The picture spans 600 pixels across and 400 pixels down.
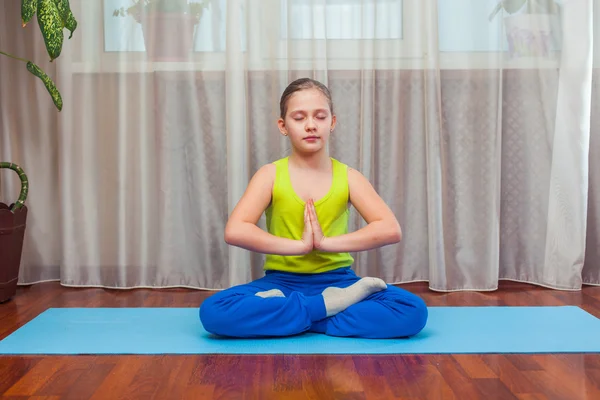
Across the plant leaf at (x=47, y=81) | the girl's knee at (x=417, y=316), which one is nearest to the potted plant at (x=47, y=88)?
the plant leaf at (x=47, y=81)

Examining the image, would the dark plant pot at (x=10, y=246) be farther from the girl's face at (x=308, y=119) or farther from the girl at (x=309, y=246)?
the girl's face at (x=308, y=119)

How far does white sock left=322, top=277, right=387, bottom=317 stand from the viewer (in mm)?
2111

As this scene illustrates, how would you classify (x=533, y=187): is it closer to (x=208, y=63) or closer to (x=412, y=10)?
(x=412, y=10)

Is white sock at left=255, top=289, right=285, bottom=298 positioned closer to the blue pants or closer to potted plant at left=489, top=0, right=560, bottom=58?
the blue pants

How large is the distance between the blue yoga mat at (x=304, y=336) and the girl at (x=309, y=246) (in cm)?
5

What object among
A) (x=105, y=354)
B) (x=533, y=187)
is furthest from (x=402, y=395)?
(x=533, y=187)

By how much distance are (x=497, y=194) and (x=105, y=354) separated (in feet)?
5.18

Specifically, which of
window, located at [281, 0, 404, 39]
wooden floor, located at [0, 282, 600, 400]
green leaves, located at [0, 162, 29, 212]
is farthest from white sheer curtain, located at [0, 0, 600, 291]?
wooden floor, located at [0, 282, 600, 400]

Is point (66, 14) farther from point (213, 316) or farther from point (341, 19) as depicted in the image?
point (213, 316)

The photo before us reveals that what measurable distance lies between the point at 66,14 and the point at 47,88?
25 centimetres

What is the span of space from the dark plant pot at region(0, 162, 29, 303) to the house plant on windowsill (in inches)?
26.2

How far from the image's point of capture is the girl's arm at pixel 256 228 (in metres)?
2.18

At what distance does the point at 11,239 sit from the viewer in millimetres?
2693

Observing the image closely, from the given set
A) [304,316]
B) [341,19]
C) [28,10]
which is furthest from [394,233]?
→ [28,10]
